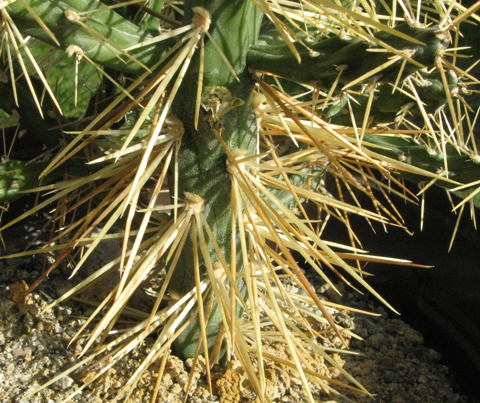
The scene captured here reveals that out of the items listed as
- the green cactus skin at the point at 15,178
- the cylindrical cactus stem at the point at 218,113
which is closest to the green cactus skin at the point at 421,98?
the cylindrical cactus stem at the point at 218,113

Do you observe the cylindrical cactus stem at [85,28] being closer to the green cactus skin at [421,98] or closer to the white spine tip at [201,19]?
the white spine tip at [201,19]

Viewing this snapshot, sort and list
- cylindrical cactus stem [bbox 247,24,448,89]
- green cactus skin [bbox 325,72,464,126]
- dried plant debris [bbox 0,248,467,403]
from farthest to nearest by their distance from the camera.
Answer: dried plant debris [bbox 0,248,467,403]
green cactus skin [bbox 325,72,464,126]
cylindrical cactus stem [bbox 247,24,448,89]

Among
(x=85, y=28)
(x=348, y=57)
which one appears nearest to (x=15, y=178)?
(x=85, y=28)

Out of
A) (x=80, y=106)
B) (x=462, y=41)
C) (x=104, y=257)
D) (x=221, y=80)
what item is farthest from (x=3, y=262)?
(x=462, y=41)

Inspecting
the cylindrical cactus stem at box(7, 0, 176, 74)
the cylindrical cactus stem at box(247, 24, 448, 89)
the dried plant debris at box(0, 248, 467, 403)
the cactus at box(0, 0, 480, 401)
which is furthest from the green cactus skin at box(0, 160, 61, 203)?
the cylindrical cactus stem at box(247, 24, 448, 89)

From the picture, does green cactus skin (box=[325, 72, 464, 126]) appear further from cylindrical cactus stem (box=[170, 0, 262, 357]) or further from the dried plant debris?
the dried plant debris

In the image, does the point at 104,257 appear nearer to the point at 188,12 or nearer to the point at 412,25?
the point at 188,12
